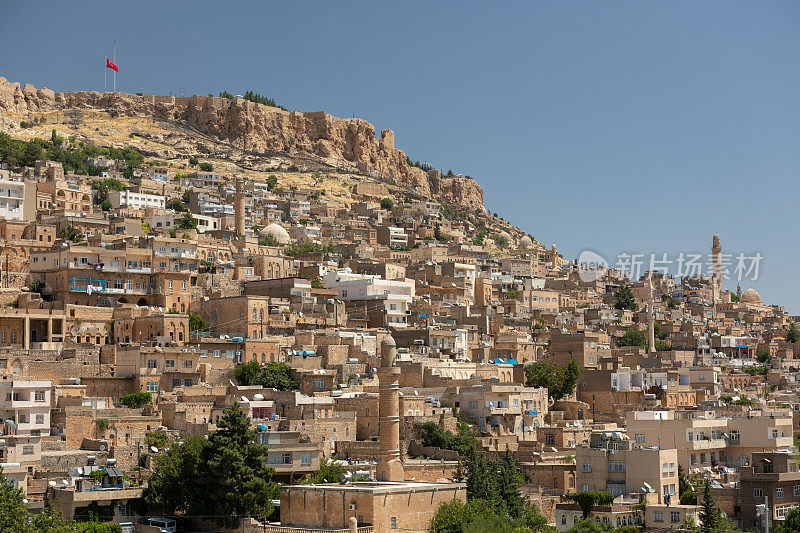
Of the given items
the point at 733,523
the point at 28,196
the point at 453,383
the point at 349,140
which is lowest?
the point at 733,523

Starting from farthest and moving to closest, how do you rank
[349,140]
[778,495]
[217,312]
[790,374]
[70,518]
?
[349,140], [790,374], [217,312], [778,495], [70,518]

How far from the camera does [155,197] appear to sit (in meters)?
72.2

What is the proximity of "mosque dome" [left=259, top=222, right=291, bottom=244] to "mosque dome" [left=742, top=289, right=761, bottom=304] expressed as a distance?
4896cm

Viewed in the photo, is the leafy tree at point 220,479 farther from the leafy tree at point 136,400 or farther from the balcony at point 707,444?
the balcony at point 707,444

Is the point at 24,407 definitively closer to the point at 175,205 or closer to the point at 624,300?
the point at 175,205

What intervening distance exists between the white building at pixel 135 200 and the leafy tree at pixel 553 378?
2990cm

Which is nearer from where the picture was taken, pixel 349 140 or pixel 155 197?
pixel 155 197

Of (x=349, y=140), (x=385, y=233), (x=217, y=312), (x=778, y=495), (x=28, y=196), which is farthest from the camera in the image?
(x=349, y=140)

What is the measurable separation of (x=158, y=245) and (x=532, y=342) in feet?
58.8

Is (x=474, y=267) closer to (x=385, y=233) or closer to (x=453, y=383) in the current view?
(x=385, y=233)

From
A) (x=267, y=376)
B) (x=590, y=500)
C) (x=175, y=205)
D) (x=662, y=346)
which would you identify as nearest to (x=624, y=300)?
(x=662, y=346)

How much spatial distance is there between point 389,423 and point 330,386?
339 inches

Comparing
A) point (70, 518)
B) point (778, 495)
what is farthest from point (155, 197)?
point (778, 495)

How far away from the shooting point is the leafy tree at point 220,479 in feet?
98.8
